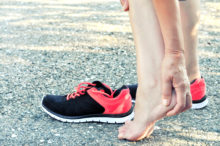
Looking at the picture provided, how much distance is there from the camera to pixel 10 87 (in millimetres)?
2117

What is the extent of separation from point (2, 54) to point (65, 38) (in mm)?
525

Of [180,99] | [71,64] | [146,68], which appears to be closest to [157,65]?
[146,68]

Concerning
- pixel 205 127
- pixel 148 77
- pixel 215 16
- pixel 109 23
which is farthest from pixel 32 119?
pixel 215 16

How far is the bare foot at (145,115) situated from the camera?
61.1 inches

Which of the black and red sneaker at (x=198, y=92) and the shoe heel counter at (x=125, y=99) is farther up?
the shoe heel counter at (x=125, y=99)

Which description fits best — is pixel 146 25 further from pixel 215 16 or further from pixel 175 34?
pixel 215 16

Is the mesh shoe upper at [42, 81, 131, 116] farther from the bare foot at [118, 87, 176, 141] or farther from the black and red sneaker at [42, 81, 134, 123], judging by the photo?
the bare foot at [118, 87, 176, 141]

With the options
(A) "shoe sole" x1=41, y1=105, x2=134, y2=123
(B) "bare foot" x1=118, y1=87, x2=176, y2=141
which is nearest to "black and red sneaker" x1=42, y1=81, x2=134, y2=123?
(A) "shoe sole" x1=41, y1=105, x2=134, y2=123

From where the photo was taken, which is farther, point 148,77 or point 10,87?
point 10,87

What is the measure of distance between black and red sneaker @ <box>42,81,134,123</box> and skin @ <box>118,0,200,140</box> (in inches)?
3.9

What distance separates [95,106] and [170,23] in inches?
22.7

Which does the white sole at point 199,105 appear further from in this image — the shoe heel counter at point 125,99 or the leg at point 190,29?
the shoe heel counter at point 125,99

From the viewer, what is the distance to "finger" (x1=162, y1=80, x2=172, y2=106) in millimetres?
1444

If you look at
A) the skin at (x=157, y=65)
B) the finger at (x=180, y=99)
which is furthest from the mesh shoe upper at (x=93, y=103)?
the finger at (x=180, y=99)
